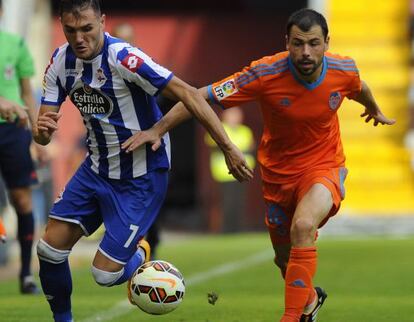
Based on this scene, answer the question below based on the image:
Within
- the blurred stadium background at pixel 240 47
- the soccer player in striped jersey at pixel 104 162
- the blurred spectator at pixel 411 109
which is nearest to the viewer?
the soccer player in striped jersey at pixel 104 162

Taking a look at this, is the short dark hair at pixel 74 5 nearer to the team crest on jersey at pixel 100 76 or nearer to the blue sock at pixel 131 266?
the team crest on jersey at pixel 100 76

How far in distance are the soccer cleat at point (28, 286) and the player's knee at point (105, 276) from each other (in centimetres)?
285

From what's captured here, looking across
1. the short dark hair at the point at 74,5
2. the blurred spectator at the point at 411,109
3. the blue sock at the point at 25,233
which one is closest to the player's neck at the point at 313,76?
the short dark hair at the point at 74,5

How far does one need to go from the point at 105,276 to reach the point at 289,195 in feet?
4.39

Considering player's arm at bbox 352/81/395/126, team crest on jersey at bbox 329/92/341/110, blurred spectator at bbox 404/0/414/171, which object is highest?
team crest on jersey at bbox 329/92/341/110

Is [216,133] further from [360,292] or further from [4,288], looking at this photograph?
[4,288]

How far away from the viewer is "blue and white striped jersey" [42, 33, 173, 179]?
6.98m

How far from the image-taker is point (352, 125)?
2142cm

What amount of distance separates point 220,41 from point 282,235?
15.3 meters

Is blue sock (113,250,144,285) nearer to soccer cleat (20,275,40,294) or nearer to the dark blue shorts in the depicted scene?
soccer cleat (20,275,40,294)

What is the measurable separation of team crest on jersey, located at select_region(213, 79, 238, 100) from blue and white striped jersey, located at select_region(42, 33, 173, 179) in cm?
43

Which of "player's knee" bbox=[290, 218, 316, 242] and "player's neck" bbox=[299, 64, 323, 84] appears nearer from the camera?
"player's knee" bbox=[290, 218, 316, 242]

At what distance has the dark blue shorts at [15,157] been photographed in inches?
396

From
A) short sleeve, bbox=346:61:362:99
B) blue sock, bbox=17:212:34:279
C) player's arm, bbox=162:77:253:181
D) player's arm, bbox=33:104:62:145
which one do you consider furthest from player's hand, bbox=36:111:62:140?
blue sock, bbox=17:212:34:279
